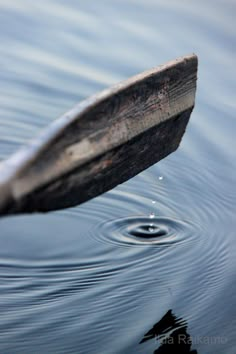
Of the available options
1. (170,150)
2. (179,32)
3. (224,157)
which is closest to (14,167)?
(170,150)

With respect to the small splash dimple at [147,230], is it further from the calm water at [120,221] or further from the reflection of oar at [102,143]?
the reflection of oar at [102,143]

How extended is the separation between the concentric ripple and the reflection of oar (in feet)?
1.71

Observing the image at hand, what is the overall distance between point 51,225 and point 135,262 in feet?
1.64

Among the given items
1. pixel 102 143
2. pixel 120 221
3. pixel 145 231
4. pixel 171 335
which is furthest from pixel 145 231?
pixel 102 143

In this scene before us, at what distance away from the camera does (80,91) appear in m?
5.35

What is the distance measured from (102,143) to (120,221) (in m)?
1.26

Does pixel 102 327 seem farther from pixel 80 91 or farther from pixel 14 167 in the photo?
pixel 80 91

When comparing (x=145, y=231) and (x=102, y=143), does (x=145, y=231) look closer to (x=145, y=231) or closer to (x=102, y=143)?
(x=145, y=231)

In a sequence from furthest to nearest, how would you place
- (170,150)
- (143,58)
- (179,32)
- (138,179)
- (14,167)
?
(179,32) < (143,58) < (138,179) < (170,150) < (14,167)

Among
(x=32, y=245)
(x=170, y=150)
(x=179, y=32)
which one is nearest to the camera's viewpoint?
(x=170, y=150)

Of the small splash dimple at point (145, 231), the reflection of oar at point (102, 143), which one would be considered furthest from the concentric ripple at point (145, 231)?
the reflection of oar at point (102, 143)

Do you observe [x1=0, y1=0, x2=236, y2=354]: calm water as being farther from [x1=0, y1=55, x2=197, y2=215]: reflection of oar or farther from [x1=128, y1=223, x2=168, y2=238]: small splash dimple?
[x1=0, y1=55, x2=197, y2=215]: reflection of oar

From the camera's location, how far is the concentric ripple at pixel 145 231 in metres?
4.02

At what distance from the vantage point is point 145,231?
4.11 metres
